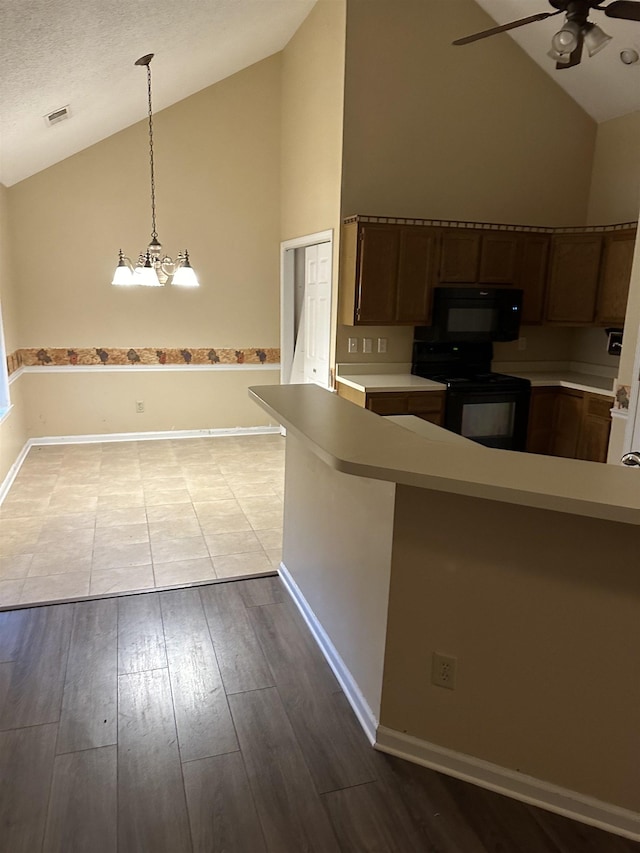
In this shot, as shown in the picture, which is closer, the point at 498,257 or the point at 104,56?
the point at 104,56

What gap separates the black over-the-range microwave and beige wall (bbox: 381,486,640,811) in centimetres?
322

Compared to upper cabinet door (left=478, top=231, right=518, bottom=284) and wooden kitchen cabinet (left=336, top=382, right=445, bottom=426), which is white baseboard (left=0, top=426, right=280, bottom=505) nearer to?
wooden kitchen cabinet (left=336, top=382, right=445, bottom=426)

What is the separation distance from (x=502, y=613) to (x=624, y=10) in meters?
2.41

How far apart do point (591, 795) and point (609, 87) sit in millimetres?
4908

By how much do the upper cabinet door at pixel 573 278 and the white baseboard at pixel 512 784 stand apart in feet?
13.1

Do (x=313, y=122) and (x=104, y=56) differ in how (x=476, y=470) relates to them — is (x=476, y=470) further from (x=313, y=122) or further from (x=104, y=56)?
(x=313, y=122)

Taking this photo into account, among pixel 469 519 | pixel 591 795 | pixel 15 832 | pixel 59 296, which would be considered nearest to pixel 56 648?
pixel 15 832

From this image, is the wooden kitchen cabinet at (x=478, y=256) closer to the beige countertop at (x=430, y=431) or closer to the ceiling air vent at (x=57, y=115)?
the beige countertop at (x=430, y=431)

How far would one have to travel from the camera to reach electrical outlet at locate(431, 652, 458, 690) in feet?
6.08

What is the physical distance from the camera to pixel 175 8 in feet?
10.00

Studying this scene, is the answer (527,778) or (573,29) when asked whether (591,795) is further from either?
(573,29)

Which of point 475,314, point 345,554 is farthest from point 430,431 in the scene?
point 475,314

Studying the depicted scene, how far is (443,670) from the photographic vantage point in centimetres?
187

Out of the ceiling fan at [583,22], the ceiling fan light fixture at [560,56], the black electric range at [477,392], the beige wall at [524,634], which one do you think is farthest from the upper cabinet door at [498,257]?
the beige wall at [524,634]
